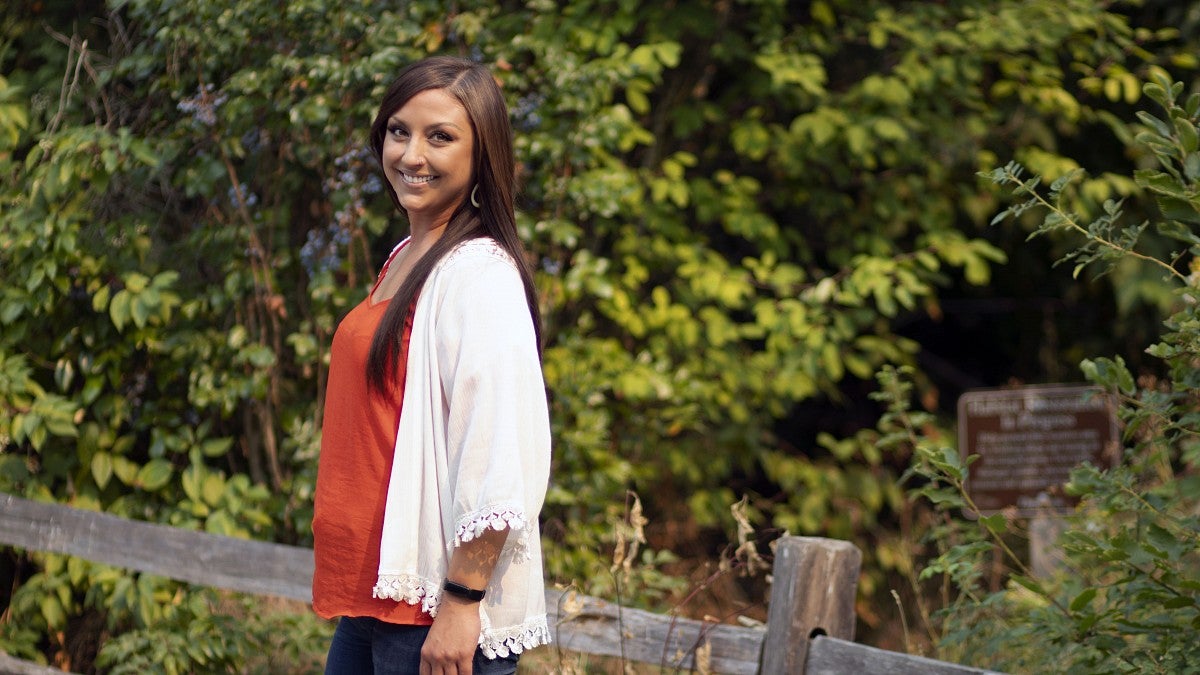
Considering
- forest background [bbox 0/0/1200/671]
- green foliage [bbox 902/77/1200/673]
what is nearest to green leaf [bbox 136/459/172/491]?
forest background [bbox 0/0/1200/671]

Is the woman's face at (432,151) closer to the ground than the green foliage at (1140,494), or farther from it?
farther from it

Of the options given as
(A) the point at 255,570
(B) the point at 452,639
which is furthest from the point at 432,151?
(A) the point at 255,570

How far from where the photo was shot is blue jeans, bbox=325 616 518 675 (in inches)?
76.9

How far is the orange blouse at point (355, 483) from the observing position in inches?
79.0

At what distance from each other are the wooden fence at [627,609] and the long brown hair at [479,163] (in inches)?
48.8

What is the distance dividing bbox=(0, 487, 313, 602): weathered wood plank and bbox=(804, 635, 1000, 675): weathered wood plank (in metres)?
1.52

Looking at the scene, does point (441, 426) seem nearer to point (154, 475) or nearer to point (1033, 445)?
point (154, 475)

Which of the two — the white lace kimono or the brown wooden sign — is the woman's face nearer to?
the white lace kimono

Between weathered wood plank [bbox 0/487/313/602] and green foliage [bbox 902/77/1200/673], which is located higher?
green foliage [bbox 902/77/1200/673]

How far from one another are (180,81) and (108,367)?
1.04 m

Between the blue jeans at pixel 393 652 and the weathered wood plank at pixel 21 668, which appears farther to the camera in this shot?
the weathered wood plank at pixel 21 668

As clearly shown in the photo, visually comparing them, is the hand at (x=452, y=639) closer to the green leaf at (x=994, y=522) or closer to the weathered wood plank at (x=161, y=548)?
the green leaf at (x=994, y=522)

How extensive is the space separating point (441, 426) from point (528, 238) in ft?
9.17

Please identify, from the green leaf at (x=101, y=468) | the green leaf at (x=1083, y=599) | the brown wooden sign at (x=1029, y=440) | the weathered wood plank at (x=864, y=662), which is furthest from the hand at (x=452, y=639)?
the brown wooden sign at (x=1029, y=440)
